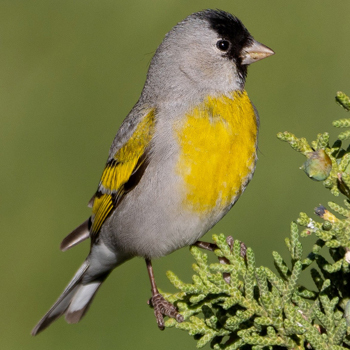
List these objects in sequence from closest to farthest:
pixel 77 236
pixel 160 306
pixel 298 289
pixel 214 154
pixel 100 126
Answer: pixel 298 289, pixel 214 154, pixel 160 306, pixel 77 236, pixel 100 126

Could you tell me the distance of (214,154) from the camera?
299 centimetres

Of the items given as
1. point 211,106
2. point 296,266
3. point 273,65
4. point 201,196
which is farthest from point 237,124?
point 273,65

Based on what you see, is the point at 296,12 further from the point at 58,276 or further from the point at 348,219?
the point at 348,219

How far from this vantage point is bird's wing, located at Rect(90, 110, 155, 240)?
330 centimetres

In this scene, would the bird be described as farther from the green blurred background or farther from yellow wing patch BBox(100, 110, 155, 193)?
the green blurred background

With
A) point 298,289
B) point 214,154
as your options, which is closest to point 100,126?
point 214,154

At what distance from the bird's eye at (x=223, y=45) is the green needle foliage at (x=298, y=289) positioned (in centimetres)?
125

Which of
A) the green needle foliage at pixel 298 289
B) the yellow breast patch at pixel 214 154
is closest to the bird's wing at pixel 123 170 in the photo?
the yellow breast patch at pixel 214 154

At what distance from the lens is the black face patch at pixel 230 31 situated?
343 centimetres

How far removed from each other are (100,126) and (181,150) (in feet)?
7.94

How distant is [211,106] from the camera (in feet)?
10.4

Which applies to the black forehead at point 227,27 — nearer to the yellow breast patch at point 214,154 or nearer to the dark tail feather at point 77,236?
the yellow breast patch at point 214,154

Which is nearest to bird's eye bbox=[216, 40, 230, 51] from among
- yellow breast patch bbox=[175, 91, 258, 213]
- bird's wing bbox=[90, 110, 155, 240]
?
yellow breast patch bbox=[175, 91, 258, 213]

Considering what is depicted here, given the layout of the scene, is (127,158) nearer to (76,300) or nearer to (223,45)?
(223,45)
